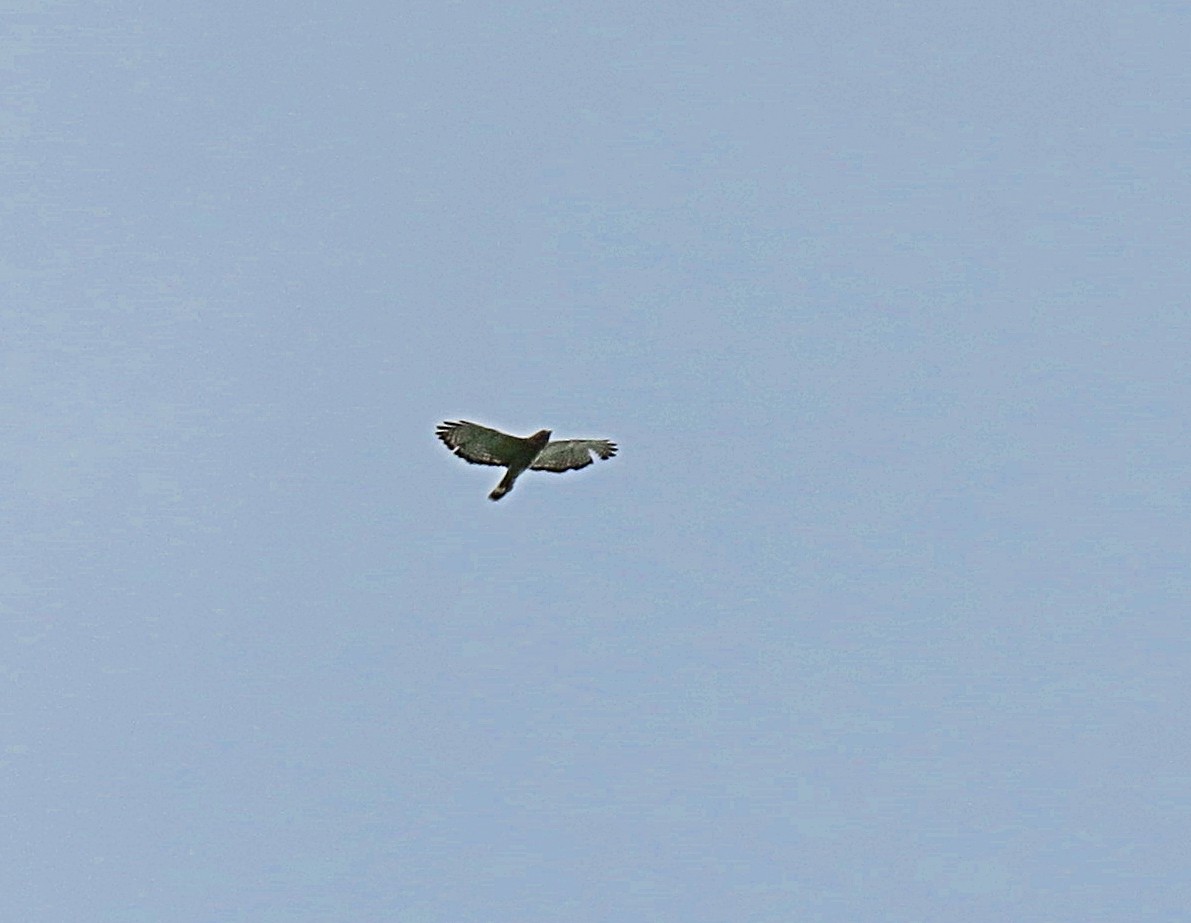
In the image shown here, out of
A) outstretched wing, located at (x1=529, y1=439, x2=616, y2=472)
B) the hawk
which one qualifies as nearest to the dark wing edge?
the hawk

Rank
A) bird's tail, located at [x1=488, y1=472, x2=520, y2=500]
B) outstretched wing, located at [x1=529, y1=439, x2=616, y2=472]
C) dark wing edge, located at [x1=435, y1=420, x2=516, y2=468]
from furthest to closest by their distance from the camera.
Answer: outstretched wing, located at [x1=529, y1=439, x2=616, y2=472], bird's tail, located at [x1=488, y1=472, x2=520, y2=500], dark wing edge, located at [x1=435, y1=420, x2=516, y2=468]

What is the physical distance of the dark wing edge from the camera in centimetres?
4775

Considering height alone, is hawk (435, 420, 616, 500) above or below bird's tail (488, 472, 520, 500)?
above

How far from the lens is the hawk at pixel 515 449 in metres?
47.9

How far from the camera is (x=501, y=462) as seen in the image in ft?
159

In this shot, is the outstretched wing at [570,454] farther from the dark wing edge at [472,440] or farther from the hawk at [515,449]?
the dark wing edge at [472,440]

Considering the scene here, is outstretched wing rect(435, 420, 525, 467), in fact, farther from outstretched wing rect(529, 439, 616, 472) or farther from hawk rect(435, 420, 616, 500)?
outstretched wing rect(529, 439, 616, 472)

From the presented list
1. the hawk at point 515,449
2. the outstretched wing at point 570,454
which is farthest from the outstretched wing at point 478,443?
the outstretched wing at point 570,454

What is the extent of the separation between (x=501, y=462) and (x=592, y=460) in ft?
8.40

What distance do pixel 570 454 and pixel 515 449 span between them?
1883 millimetres

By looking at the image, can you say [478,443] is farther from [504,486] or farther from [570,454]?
[570,454]

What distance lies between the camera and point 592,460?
1964 inches

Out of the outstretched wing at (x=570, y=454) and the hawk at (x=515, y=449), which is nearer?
the hawk at (x=515, y=449)

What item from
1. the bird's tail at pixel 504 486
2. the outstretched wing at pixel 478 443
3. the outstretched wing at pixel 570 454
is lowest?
the bird's tail at pixel 504 486
